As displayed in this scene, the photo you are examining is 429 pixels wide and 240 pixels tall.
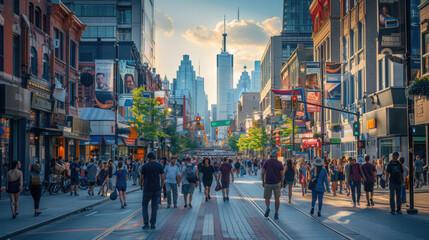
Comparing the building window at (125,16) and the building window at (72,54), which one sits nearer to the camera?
the building window at (72,54)

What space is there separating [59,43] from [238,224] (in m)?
25.8

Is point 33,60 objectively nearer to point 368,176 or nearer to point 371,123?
point 368,176

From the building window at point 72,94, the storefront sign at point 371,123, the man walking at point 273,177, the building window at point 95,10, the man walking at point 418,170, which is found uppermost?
the building window at point 95,10

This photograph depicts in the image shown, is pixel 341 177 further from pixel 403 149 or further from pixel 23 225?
pixel 23 225

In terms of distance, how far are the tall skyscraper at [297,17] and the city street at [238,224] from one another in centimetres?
12254

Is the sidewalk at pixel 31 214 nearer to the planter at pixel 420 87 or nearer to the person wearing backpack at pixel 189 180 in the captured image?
the person wearing backpack at pixel 189 180

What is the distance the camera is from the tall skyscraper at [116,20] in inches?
3140

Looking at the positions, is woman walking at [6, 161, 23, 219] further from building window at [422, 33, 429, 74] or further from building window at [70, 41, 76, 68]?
building window at [70, 41, 76, 68]

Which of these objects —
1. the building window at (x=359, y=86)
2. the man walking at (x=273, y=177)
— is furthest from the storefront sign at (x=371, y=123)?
the man walking at (x=273, y=177)

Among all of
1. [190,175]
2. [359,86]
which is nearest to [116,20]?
[359,86]

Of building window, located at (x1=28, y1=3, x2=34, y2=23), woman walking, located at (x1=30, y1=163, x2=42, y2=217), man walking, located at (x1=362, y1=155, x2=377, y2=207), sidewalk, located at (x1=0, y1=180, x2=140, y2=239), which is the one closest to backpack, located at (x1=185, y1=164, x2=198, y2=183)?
sidewalk, located at (x1=0, y1=180, x2=140, y2=239)

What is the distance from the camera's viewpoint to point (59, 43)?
34.6m

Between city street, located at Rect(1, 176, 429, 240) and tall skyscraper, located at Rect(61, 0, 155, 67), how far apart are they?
209 feet

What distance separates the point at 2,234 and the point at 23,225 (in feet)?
5.82
